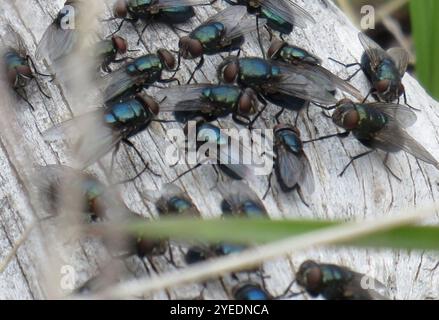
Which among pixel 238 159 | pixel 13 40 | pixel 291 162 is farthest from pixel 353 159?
pixel 13 40

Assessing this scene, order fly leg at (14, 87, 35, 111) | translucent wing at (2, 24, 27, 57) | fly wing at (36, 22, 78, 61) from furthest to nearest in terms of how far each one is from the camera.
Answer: translucent wing at (2, 24, 27, 57) → fly wing at (36, 22, 78, 61) → fly leg at (14, 87, 35, 111)

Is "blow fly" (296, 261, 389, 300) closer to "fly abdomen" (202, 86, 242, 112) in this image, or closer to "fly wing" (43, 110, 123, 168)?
"fly abdomen" (202, 86, 242, 112)

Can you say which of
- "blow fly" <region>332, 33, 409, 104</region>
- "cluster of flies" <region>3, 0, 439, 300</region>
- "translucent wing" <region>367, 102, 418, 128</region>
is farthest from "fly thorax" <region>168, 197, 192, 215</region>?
"blow fly" <region>332, 33, 409, 104</region>

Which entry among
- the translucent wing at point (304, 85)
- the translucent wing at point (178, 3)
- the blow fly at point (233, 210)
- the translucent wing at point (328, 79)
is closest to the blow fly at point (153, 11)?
the translucent wing at point (178, 3)

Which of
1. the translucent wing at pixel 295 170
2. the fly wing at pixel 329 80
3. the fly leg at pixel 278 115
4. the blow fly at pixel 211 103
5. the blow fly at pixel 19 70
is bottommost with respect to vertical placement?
the translucent wing at pixel 295 170

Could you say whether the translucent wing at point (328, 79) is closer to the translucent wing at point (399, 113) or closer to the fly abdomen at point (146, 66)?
the translucent wing at point (399, 113)

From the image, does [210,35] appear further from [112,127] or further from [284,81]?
[112,127]
